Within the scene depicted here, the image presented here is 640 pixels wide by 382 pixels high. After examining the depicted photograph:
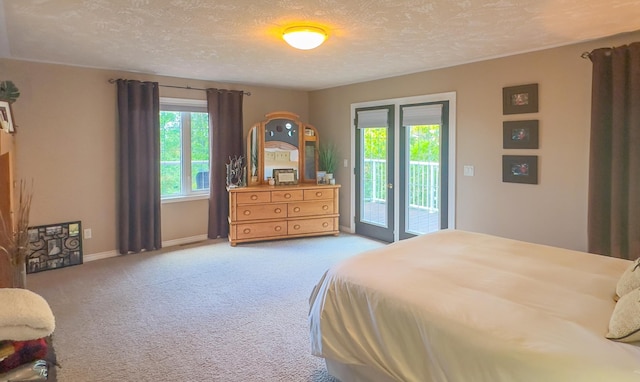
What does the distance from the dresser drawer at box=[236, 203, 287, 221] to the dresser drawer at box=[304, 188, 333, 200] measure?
37cm

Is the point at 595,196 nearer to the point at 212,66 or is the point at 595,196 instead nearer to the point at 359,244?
the point at 359,244

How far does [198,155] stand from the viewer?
5645 mm

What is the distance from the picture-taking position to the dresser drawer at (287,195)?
218 inches

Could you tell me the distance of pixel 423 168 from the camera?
16.6ft

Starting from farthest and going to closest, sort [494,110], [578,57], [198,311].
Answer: [494,110] → [578,57] → [198,311]

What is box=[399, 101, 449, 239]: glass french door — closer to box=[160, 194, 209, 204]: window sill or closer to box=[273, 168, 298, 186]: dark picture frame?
box=[273, 168, 298, 186]: dark picture frame

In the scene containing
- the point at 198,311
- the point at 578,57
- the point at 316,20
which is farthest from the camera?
the point at 578,57

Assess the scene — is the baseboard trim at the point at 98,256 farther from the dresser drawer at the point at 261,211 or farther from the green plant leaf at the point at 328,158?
the green plant leaf at the point at 328,158

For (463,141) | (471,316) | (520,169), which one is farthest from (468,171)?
(471,316)

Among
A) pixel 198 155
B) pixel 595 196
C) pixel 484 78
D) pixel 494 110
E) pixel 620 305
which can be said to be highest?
pixel 484 78

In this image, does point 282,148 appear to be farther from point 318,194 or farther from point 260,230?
point 260,230

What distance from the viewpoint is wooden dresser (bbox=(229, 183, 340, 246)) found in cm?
537

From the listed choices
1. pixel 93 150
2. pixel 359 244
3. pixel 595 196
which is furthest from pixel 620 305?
pixel 93 150

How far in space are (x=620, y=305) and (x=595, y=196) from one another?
2.30 m
